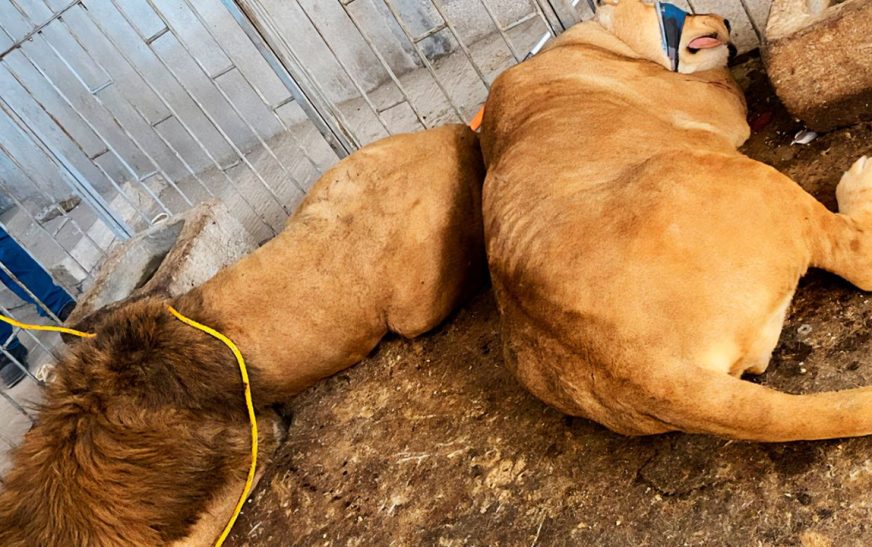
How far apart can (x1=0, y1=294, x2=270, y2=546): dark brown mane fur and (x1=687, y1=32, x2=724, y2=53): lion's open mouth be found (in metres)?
2.32

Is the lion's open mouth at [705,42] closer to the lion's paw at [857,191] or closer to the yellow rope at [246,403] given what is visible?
the lion's paw at [857,191]

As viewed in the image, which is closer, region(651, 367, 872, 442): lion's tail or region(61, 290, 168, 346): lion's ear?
region(651, 367, 872, 442): lion's tail

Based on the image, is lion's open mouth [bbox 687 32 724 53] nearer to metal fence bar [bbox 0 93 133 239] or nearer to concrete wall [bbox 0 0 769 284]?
concrete wall [bbox 0 0 769 284]

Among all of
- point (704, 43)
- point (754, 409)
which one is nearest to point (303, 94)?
→ point (704, 43)

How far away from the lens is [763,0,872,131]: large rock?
267 centimetres

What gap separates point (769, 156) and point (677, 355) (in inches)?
54.8

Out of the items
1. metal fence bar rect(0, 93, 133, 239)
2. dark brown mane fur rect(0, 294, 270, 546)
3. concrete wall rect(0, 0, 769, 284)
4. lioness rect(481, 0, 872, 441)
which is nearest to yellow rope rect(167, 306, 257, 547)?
dark brown mane fur rect(0, 294, 270, 546)

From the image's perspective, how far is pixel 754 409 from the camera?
1887 millimetres

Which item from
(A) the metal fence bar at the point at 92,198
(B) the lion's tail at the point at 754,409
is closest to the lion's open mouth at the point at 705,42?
(B) the lion's tail at the point at 754,409

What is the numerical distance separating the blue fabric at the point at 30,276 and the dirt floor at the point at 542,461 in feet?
10.9

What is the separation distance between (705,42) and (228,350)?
2364 mm

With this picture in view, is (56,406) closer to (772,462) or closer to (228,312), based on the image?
(228,312)

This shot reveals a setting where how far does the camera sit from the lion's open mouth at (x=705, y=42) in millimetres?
3338

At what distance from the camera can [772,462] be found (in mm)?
2070
